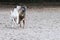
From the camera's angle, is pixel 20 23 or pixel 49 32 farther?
pixel 20 23

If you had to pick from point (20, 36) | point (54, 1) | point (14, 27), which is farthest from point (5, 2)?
point (20, 36)

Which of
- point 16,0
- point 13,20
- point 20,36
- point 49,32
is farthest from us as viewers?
point 16,0

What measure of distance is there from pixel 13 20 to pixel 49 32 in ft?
4.51

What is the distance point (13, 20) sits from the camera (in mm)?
7855

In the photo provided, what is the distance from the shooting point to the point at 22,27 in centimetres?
789

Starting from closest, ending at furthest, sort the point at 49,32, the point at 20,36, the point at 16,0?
the point at 20,36
the point at 49,32
the point at 16,0

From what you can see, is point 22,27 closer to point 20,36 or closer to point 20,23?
point 20,23

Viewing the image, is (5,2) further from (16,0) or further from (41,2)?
(41,2)

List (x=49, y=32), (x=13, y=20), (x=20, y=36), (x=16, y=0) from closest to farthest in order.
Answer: (x=20, y=36), (x=49, y=32), (x=13, y=20), (x=16, y=0)

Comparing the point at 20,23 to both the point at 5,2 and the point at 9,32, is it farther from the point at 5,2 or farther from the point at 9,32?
the point at 5,2

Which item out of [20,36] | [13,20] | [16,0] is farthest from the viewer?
[16,0]

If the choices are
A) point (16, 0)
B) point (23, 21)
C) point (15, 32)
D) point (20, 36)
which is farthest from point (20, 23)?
point (16, 0)

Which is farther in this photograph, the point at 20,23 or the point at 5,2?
the point at 5,2

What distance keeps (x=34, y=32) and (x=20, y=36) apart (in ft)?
2.47
